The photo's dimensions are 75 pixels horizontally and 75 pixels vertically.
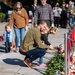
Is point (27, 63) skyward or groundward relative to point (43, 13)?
groundward

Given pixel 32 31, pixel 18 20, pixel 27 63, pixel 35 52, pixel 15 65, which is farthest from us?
pixel 18 20

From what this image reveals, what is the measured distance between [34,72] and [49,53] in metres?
2.93

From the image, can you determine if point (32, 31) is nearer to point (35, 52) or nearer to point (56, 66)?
point (35, 52)

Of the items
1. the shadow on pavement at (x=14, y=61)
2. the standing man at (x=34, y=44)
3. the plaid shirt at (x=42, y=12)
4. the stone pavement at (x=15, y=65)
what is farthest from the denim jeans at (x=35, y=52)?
the plaid shirt at (x=42, y=12)

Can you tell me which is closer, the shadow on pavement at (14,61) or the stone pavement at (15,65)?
the stone pavement at (15,65)

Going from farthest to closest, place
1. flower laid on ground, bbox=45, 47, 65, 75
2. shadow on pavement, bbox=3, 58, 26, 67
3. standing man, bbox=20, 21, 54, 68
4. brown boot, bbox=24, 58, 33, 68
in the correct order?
shadow on pavement, bbox=3, 58, 26, 67
brown boot, bbox=24, 58, 33, 68
standing man, bbox=20, 21, 54, 68
flower laid on ground, bbox=45, 47, 65, 75

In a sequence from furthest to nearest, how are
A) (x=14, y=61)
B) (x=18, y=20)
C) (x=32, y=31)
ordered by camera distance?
(x=18, y=20) < (x=14, y=61) < (x=32, y=31)

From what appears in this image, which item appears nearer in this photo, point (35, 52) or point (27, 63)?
point (35, 52)

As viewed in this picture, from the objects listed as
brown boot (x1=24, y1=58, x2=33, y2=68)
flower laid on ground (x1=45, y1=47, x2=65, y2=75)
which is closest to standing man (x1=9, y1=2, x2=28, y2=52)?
flower laid on ground (x1=45, y1=47, x2=65, y2=75)

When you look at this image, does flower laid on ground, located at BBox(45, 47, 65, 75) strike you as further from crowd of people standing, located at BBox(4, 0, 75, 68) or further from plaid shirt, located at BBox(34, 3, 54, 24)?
plaid shirt, located at BBox(34, 3, 54, 24)

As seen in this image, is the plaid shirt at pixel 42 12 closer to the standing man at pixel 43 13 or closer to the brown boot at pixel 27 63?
the standing man at pixel 43 13

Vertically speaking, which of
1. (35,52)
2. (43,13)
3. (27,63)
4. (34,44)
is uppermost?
(43,13)

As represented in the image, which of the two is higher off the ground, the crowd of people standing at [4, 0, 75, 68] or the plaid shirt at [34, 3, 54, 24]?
the plaid shirt at [34, 3, 54, 24]

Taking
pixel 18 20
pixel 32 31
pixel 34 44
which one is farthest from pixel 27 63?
pixel 18 20
